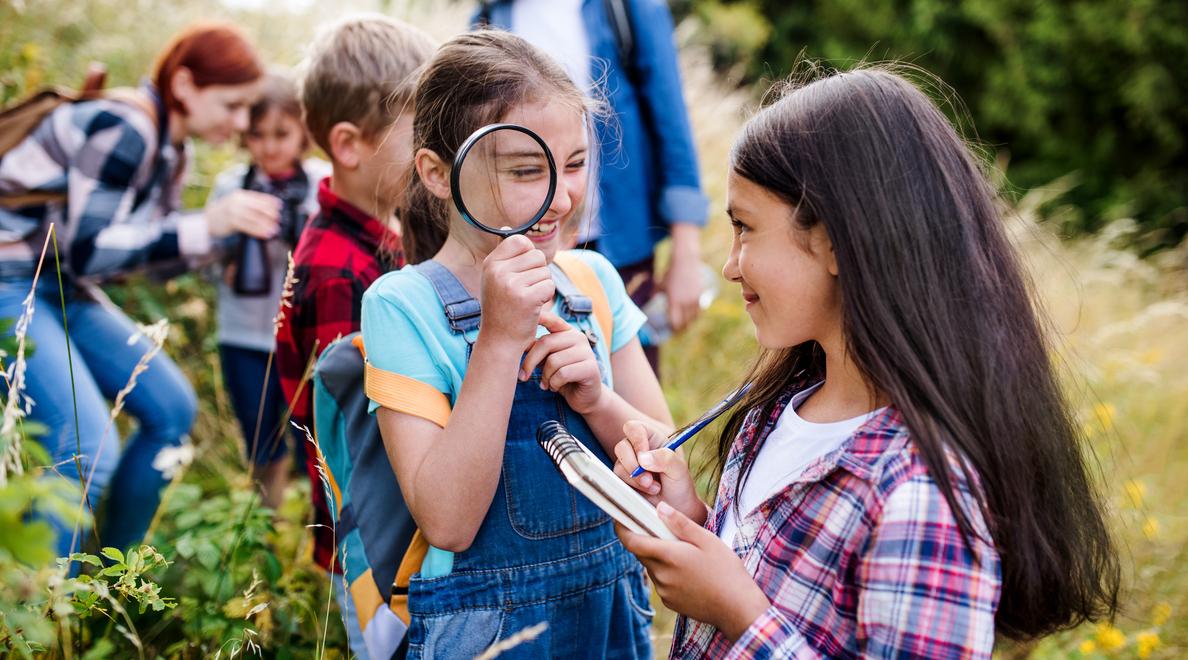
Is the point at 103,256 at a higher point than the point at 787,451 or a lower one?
lower

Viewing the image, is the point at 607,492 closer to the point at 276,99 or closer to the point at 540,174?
the point at 540,174

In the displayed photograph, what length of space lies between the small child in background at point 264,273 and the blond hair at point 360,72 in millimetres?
926

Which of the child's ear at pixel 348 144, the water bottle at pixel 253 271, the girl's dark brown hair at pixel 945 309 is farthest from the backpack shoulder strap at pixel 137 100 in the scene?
the girl's dark brown hair at pixel 945 309

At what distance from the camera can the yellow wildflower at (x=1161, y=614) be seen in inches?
123

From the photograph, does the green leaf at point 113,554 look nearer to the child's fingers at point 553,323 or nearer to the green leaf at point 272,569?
the green leaf at point 272,569

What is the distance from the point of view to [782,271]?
56.8 inches

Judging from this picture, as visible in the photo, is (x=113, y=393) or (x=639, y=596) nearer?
(x=639, y=596)

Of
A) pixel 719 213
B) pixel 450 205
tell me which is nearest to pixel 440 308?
pixel 450 205

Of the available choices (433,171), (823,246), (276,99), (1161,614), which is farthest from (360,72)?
(1161,614)

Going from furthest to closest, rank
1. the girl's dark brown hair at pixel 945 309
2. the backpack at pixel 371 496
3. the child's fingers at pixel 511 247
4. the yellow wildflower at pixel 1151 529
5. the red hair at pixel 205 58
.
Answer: the yellow wildflower at pixel 1151 529 → the red hair at pixel 205 58 → the backpack at pixel 371 496 → the child's fingers at pixel 511 247 → the girl's dark brown hair at pixel 945 309

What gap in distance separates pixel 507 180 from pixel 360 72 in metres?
1.00

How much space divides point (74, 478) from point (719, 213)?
171 inches

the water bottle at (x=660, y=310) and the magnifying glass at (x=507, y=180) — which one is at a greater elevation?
the magnifying glass at (x=507, y=180)

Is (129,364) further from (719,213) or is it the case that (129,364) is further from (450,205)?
(719,213)
